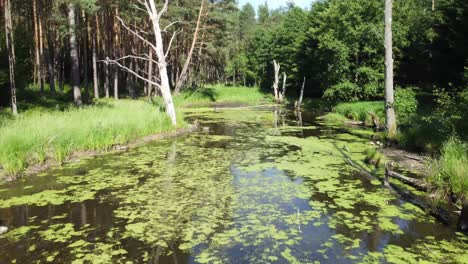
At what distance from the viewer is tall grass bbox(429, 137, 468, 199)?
7.45 m

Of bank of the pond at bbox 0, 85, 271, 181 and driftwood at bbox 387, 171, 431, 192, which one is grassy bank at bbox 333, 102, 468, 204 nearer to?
driftwood at bbox 387, 171, 431, 192

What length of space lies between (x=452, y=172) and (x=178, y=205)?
5.71 m

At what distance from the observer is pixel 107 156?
40.5ft

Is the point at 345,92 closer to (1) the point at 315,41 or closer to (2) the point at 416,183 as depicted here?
(1) the point at 315,41

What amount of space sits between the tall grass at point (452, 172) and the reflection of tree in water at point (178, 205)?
4.55 meters

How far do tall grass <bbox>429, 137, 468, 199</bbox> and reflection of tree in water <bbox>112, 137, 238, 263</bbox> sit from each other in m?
4.55

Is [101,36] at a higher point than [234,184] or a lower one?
higher

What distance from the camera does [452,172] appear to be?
7.75 metres

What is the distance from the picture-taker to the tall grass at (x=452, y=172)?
293 inches

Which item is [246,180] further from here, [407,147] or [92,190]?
[407,147]

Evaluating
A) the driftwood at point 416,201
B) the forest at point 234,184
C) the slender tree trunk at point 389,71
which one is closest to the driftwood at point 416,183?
the forest at point 234,184

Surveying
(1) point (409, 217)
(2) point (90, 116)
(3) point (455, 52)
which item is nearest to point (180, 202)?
(1) point (409, 217)

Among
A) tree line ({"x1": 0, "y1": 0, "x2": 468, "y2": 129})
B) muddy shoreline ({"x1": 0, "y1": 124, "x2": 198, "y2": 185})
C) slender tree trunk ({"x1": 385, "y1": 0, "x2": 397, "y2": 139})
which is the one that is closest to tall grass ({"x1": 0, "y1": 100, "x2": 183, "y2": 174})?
muddy shoreline ({"x1": 0, "y1": 124, "x2": 198, "y2": 185})

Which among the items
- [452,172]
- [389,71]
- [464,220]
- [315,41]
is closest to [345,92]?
[315,41]
